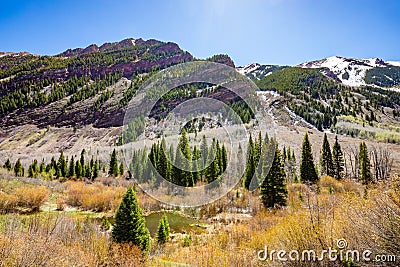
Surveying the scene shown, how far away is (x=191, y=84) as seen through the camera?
5138 inches

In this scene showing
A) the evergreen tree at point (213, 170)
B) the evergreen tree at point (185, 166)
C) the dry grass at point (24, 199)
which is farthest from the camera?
the evergreen tree at point (213, 170)

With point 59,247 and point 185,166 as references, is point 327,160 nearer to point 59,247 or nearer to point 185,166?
point 185,166

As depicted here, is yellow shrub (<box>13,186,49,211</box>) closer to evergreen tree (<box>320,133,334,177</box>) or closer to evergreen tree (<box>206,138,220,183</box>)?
evergreen tree (<box>206,138,220,183</box>)

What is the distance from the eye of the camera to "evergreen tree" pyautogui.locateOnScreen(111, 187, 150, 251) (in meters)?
14.1

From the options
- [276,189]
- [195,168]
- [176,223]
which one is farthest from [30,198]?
[195,168]

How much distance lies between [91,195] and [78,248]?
949 inches

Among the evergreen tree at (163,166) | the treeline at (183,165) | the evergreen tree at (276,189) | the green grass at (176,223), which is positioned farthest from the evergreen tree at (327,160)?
the green grass at (176,223)

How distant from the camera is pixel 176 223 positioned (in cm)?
2844

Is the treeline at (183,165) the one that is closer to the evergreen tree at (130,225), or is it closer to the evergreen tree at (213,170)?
the evergreen tree at (213,170)

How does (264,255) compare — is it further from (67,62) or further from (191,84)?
(67,62)

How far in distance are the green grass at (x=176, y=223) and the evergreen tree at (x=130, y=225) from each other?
34.6 ft

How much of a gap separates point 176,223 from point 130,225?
49.1 feet

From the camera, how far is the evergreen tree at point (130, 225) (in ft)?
46.1

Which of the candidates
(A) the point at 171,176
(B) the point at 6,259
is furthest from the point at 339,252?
(A) the point at 171,176
